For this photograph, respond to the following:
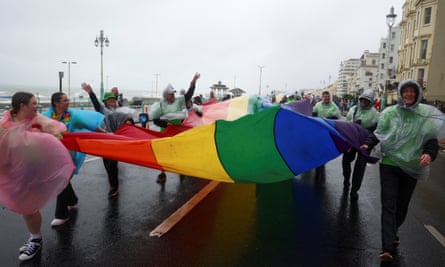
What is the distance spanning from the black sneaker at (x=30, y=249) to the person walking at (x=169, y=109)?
2.96 m

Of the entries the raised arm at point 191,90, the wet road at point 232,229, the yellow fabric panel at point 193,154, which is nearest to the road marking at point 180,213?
the wet road at point 232,229

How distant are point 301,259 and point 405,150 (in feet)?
5.22

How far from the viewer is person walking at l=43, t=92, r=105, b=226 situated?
4.17 metres

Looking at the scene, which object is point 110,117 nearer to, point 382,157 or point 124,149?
point 124,149

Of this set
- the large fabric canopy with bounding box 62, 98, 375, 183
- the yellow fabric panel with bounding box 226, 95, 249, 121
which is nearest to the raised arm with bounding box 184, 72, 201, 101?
the yellow fabric panel with bounding box 226, 95, 249, 121

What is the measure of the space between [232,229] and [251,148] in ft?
4.11

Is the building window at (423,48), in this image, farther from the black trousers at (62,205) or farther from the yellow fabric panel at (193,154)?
the black trousers at (62,205)

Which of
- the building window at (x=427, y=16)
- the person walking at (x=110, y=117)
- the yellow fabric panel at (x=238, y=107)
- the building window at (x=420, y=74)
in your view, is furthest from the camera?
the building window at (x=420, y=74)

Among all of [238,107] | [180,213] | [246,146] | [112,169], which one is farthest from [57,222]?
[238,107]

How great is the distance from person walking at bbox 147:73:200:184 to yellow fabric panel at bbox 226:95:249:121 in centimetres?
89

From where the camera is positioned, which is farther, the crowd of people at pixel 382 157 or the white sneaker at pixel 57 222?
the white sneaker at pixel 57 222

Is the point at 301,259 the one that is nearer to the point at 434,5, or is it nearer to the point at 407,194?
the point at 407,194

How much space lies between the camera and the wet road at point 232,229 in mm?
3412

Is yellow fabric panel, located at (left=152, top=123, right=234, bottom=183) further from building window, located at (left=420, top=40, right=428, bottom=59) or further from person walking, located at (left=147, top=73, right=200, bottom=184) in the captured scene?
building window, located at (left=420, top=40, right=428, bottom=59)
